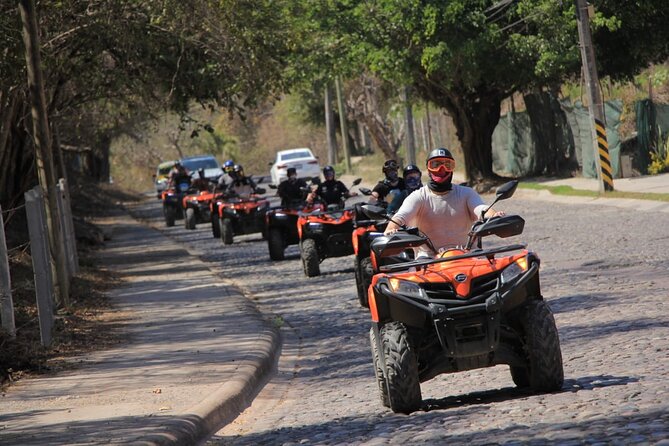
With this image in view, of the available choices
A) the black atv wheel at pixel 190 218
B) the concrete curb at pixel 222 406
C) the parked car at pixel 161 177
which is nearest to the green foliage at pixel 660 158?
the black atv wheel at pixel 190 218

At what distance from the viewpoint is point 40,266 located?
14398 millimetres

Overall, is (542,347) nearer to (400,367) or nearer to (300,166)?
(400,367)

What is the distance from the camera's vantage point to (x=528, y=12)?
3678 cm

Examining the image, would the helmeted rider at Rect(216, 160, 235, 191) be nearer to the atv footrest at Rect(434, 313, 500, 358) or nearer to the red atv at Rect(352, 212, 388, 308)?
the red atv at Rect(352, 212, 388, 308)

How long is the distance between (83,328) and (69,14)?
8.33 meters

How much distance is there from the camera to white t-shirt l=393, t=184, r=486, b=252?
9984mm

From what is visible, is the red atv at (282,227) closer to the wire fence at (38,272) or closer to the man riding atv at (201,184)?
the wire fence at (38,272)

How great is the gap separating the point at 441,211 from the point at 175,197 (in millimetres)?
32727

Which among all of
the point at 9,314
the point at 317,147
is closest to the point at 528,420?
the point at 9,314

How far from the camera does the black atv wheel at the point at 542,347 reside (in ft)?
29.2

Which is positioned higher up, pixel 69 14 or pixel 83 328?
pixel 69 14

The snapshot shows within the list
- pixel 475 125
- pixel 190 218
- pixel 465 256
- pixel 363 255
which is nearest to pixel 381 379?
pixel 465 256

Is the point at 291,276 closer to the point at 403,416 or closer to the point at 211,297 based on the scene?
the point at 211,297

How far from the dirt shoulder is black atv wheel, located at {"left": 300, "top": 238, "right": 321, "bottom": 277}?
320 centimetres
